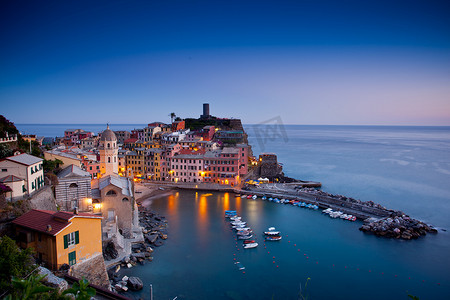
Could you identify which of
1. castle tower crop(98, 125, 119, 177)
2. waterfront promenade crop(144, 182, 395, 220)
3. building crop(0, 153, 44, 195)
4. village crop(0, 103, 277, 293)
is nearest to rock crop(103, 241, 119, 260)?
village crop(0, 103, 277, 293)

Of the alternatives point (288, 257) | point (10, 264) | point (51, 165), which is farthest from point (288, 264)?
point (51, 165)

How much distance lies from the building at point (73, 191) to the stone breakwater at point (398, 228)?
26.7m

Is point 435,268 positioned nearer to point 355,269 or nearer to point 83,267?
point 355,269

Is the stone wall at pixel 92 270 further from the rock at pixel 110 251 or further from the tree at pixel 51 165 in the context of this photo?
the tree at pixel 51 165

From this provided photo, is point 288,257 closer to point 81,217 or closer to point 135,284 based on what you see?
point 135,284

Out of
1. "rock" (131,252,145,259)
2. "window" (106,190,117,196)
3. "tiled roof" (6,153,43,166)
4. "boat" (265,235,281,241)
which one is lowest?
"boat" (265,235,281,241)

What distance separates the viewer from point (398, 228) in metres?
26.9

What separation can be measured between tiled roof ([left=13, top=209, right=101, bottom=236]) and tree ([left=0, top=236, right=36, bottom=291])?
2.87 m

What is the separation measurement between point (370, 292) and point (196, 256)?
42.4ft

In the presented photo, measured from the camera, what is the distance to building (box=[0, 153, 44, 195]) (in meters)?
16.8

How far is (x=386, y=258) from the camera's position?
22.8 meters

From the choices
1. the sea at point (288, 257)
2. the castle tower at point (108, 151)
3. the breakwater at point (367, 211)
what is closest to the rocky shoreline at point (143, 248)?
the sea at point (288, 257)

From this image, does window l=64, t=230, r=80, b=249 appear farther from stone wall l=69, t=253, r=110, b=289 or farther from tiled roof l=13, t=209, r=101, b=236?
stone wall l=69, t=253, r=110, b=289

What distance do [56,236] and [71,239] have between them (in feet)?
3.18
